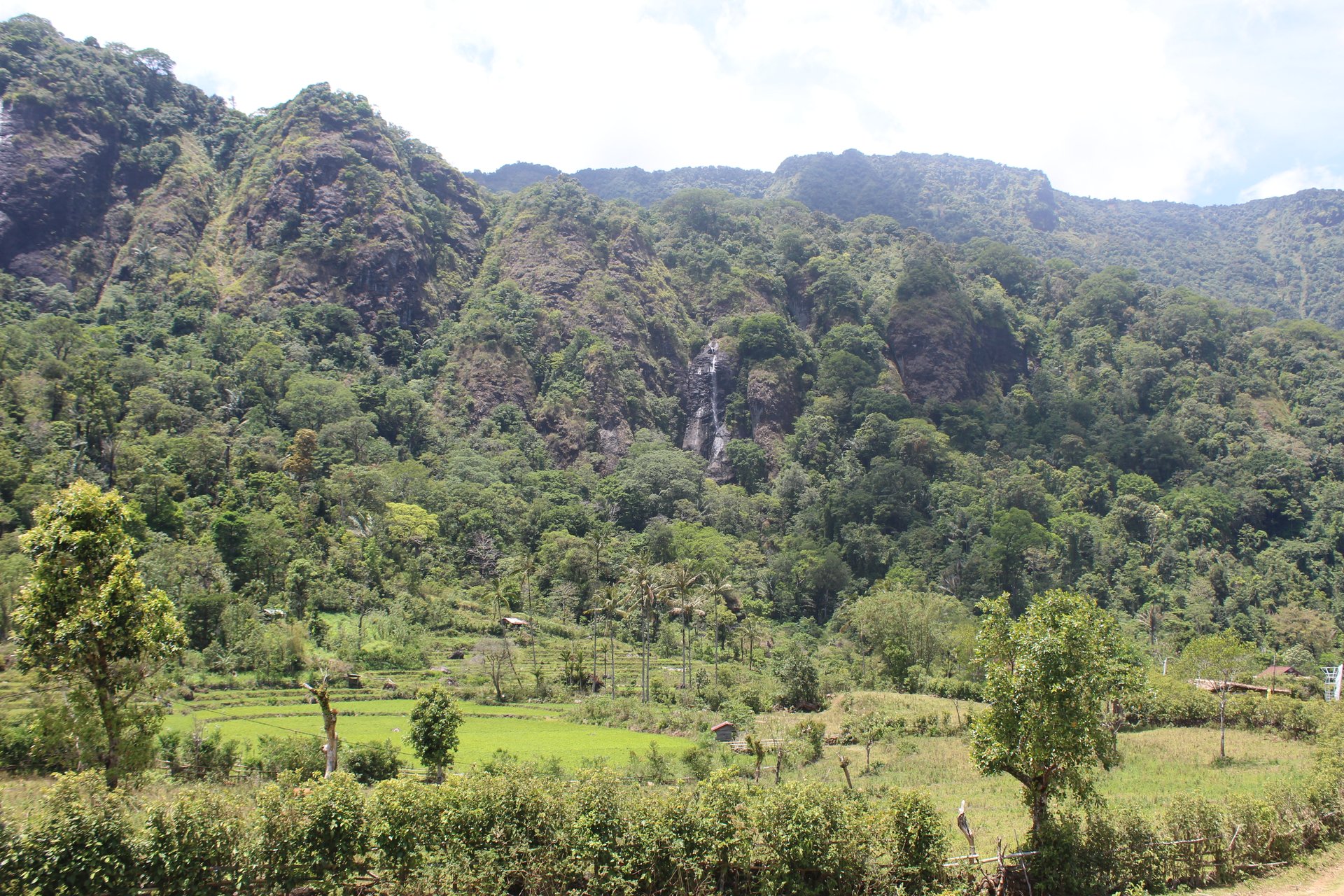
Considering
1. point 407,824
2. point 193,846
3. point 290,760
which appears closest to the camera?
point 193,846

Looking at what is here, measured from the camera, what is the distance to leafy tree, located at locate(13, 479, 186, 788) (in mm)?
19844

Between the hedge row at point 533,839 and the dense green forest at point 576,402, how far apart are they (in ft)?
119

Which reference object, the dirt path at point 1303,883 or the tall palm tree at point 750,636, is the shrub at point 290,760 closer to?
the dirt path at point 1303,883

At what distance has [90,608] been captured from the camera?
19.9m

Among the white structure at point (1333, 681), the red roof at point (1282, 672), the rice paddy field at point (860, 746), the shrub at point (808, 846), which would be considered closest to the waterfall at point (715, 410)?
the rice paddy field at point (860, 746)

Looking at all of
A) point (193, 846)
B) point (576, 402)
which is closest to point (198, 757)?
point (193, 846)

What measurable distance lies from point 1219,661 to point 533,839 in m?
44.9

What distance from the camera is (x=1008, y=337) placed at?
140m

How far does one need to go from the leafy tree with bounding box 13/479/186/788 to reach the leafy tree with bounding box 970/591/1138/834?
2279 cm

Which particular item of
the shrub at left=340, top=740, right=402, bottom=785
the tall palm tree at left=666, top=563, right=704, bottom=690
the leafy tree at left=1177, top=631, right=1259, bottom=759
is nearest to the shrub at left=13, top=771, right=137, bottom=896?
the shrub at left=340, top=740, right=402, bottom=785

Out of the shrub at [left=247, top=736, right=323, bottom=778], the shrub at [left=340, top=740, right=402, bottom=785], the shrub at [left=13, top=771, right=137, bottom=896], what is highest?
the shrub at [left=13, top=771, right=137, bottom=896]

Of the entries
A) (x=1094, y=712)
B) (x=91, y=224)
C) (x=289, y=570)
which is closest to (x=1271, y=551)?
(x=1094, y=712)

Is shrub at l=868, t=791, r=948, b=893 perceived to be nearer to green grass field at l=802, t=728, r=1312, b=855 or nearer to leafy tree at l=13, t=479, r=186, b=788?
green grass field at l=802, t=728, r=1312, b=855

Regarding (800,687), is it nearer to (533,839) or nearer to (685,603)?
(685,603)
